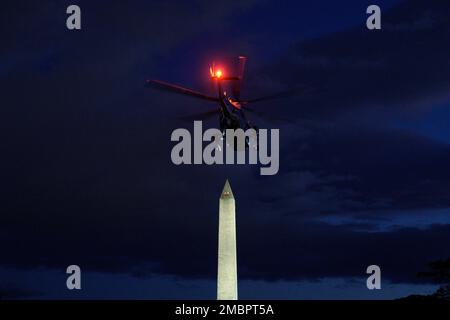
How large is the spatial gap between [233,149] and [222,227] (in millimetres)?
15747

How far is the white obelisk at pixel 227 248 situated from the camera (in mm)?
91062

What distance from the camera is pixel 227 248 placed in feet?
300

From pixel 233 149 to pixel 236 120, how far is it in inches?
122

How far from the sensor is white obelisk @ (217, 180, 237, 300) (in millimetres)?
91062
